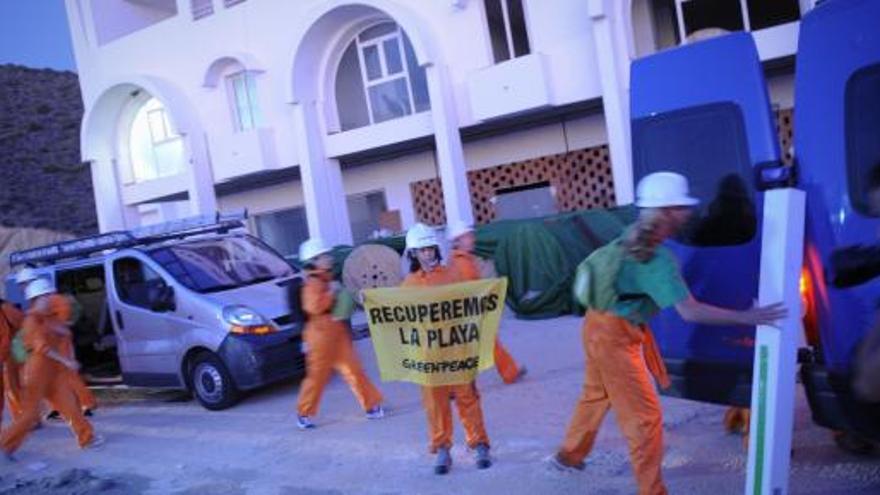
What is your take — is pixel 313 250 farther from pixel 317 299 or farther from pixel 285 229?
pixel 285 229

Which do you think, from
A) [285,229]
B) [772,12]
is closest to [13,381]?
[772,12]

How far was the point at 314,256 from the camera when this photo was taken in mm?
7293

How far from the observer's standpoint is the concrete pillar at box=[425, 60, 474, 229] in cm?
1641

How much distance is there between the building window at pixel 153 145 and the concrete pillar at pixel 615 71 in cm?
1184

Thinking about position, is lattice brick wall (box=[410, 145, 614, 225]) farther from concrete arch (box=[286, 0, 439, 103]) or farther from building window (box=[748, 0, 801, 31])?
building window (box=[748, 0, 801, 31])

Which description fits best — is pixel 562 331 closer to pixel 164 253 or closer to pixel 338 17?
pixel 164 253

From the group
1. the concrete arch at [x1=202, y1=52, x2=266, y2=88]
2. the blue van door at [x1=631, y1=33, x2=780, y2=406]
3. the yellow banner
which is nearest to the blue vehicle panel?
the blue van door at [x1=631, y1=33, x2=780, y2=406]

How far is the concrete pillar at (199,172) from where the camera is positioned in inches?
804

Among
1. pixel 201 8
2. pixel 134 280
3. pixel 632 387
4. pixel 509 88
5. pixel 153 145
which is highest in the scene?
pixel 201 8

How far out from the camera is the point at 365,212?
2061 cm

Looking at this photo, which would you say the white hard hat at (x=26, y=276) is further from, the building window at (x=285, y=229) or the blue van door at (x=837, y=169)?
the building window at (x=285, y=229)

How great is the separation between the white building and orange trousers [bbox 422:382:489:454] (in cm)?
969

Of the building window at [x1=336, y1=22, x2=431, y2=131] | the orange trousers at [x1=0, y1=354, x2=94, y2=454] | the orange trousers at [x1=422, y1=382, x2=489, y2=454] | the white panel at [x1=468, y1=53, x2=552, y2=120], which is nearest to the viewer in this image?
the orange trousers at [x1=422, y1=382, x2=489, y2=454]

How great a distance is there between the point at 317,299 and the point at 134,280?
3620 millimetres
